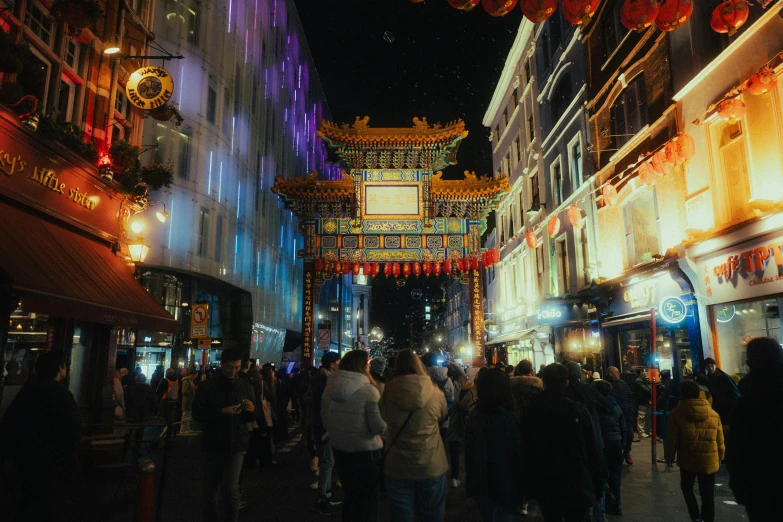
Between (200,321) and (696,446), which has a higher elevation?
(200,321)

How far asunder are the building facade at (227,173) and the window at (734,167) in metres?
16.5

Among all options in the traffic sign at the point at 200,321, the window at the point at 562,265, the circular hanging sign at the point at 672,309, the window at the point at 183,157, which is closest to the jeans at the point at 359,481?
the traffic sign at the point at 200,321

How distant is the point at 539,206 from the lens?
24750 mm

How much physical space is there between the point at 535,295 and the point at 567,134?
844cm

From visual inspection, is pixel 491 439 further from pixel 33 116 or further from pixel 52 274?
pixel 33 116

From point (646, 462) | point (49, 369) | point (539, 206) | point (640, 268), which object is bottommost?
point (646, 462)

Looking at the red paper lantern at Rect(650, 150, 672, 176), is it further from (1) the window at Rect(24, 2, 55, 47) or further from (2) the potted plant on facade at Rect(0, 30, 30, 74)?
(1) the window at Rect(24, 2, 55, 47)

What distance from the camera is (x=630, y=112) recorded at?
54.6 feet

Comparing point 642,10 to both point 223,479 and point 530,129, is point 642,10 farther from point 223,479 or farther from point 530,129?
point 530,129

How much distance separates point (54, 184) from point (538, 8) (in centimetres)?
929

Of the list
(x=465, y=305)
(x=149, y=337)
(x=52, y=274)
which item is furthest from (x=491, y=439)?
(x=465, y=305)

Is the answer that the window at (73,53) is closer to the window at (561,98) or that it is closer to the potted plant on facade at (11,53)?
the potted plant on facade at (11,53)

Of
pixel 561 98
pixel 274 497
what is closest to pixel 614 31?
pixel 561 98

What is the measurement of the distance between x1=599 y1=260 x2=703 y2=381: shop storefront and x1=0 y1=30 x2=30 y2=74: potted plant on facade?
513 inches
